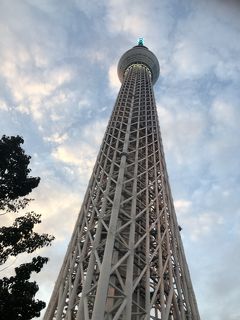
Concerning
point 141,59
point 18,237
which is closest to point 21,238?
point 18,237

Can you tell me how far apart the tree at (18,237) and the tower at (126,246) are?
2.11 metres

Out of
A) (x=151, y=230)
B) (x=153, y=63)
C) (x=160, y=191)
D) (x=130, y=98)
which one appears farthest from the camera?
(x=153, y=63)

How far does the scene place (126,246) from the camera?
703 inches

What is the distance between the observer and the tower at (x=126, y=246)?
1628 cm

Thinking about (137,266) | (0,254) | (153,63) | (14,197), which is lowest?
(0,254)

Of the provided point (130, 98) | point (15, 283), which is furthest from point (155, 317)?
point (130, 98)

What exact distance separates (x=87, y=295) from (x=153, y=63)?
111ft

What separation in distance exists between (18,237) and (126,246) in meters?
4.88

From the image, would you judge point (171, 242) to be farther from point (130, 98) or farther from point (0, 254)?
point (130, 98)

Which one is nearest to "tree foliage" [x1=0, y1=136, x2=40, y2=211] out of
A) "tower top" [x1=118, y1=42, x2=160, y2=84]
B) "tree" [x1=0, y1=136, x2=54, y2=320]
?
"tree" [x1=0, y1=136, x2=54, y2=320]

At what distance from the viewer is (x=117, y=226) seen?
19.6 meters

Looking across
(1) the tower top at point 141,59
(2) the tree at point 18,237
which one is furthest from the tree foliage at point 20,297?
(1) the tower top at point 141,59

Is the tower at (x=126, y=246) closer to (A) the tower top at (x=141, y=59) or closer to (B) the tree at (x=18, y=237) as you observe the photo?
(B) the tree at (x=18, y=237)

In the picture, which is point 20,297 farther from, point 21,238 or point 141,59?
point 141,59
